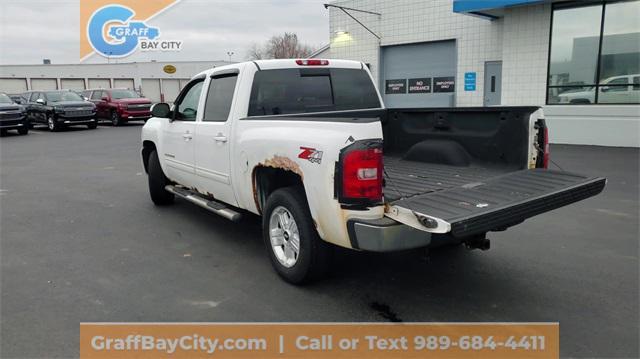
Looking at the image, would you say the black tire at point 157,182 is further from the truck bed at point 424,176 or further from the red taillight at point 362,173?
the red taillight at point 362,173

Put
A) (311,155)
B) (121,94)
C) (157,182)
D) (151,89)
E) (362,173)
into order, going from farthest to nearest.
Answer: (151,89) < (121,94) < (157,182) < (311,155) < (362,173)

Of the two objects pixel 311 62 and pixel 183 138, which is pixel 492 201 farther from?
pixel 183 138

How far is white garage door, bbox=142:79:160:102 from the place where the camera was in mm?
54344

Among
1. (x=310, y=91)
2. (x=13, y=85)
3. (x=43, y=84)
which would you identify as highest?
(x=43, y=84)

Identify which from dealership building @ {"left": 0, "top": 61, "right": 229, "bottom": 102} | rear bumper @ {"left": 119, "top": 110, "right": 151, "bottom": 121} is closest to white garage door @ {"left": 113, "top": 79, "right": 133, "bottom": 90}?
dealership building @ {"left": 0, "top": 61, "right": 229, "bottom": 102}

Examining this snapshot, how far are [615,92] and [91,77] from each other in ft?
174

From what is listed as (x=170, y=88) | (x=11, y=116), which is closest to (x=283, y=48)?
(x=170, y=88)

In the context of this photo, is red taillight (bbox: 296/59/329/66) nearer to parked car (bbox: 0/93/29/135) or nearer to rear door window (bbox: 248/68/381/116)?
rear door window (bbox: 248/68/381/116)

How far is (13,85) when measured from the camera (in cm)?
5275

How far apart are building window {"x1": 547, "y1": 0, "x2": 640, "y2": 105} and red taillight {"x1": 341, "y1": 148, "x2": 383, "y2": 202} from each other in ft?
40.9

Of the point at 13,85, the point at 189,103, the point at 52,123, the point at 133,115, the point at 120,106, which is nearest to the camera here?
the point at 189,103

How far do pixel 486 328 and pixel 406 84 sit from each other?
53.1 feet

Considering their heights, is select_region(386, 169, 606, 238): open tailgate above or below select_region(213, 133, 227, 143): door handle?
below

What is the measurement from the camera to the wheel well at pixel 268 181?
4449 millimetres
